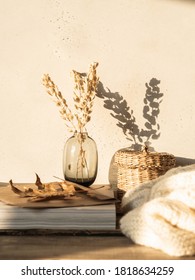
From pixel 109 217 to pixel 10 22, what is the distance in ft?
2.58

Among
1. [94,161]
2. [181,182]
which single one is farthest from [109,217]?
[94,161]

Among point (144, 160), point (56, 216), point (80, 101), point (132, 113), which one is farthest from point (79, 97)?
point (56, 216)

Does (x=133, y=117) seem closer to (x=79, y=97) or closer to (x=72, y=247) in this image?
(x=79, y=97)

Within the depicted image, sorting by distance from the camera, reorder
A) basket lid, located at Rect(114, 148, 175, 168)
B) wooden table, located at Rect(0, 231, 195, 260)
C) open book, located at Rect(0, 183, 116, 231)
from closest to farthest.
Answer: wooden table, located at Rect(0, 231, 195, 260) → open book, located at Rect(0, 183, 116, 231) → basket lid, located at Rect(114, 148, 175, 168)

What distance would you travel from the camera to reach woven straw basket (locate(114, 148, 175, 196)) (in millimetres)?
1334

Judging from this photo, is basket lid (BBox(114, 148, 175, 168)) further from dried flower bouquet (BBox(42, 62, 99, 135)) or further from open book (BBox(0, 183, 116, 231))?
open book (BBox(0, 183, 116, 231))

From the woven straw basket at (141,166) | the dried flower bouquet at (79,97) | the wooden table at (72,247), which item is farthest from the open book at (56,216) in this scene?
the dried flower bouquet at (79,97)

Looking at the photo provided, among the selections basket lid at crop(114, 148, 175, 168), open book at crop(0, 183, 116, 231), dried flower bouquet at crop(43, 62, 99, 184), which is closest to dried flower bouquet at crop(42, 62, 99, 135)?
dried flower bouquet at crop(43, 62, 99, 184)

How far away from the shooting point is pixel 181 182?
1062mm

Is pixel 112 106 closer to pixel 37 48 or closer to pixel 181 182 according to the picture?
pixel 37 48
